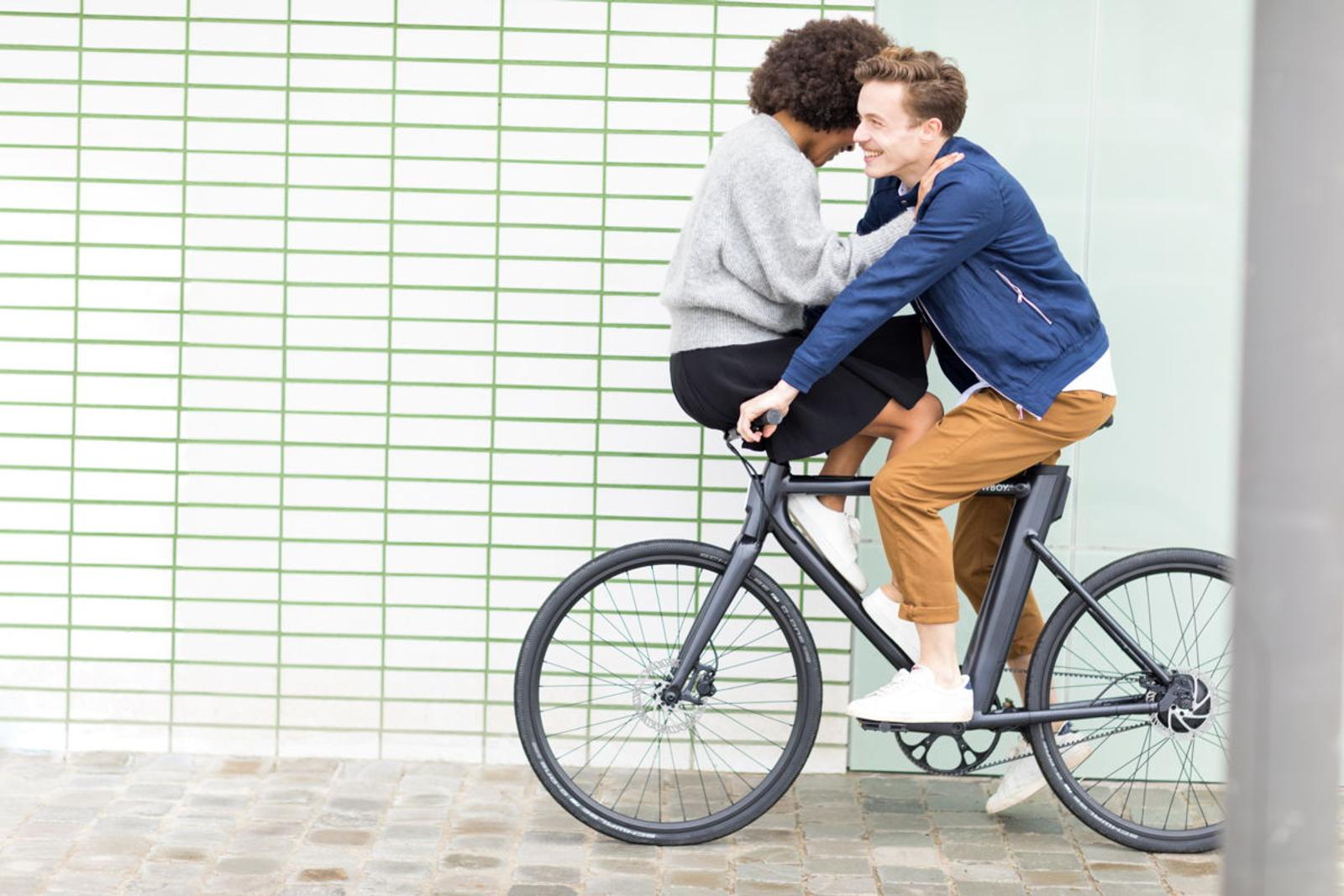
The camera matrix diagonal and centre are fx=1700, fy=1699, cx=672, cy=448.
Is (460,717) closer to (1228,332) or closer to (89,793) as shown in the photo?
(89,793)

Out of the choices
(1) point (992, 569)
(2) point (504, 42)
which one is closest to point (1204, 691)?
(1) point (992, 569)

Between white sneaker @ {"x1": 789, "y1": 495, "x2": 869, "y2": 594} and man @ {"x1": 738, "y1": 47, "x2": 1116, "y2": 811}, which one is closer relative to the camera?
man @ {"x1": 738, "y1": 47, "x2": 1116, "y2": 811}

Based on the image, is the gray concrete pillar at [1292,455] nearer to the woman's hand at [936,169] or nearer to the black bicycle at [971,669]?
the woman's hand at [936,169]

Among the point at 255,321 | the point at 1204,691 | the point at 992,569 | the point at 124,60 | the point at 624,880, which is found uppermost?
the point at 124,60

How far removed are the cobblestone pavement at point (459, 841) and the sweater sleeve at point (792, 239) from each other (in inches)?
58.3

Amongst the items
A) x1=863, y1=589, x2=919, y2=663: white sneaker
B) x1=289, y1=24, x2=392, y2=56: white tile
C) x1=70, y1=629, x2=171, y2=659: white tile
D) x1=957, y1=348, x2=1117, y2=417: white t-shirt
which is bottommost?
x1=70, y1=629, x2=171, y2=659: white tile

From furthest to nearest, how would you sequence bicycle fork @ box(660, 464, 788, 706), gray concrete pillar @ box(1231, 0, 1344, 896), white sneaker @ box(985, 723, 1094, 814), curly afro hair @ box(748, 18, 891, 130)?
white sneaker @ box(985, 723, 1094, 814) < bicycle fork @ box(660, 464, 788, 706) < curly afro hair @ box(748, 18, 891, 130) < gray concrete pillar @ box(1231, 0, 1344, 896)

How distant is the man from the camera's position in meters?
4.17

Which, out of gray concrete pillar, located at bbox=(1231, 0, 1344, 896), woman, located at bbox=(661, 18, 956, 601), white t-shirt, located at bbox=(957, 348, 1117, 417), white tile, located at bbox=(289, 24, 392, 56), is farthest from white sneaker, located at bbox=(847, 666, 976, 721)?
white tile, located at bbox=(289, 24, 392, 56)

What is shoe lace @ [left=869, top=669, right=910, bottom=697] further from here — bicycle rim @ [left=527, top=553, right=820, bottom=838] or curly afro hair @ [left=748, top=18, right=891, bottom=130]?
curly afro hair @ [left=748, top=18, right=891, bottom=130]

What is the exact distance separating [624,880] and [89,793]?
166 cm

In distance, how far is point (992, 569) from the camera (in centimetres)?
466

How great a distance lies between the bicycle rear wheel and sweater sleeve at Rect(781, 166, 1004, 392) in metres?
0.94

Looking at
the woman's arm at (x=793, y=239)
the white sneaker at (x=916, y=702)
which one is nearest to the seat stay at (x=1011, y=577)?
the white sneaker at (x=916, y=702)
